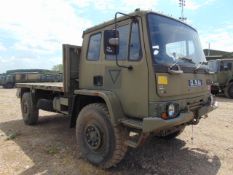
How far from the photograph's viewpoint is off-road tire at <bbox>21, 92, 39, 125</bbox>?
7.62 metres

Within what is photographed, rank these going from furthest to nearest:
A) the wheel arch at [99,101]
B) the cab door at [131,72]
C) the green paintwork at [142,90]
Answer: the wheel arch at [99,101] → the cab door at [131,72] → the green paintwork at [142,90]

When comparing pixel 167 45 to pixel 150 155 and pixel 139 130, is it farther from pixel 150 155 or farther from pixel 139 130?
pixel 150 155

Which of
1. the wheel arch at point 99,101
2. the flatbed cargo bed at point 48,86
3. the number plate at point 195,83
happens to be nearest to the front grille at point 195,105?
the number plate at point 195,83

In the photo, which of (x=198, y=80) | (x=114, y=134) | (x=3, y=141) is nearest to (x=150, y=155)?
(x=114, y=134)

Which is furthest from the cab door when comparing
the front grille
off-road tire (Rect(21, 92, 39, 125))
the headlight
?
off-road tire (Rect(21, 92, 39, 125))

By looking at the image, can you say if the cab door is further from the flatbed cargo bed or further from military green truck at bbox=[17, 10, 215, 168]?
the flatbed cargo bed

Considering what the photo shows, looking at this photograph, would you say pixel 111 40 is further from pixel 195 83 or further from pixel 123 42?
pixel 195 83

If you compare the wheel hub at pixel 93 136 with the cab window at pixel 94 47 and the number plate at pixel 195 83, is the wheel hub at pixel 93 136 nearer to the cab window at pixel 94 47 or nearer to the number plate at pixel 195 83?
the cab window at pixel 94 47

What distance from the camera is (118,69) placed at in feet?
14.4

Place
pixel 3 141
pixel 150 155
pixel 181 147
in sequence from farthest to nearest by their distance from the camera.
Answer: pixel 3 141
pixel 181 147
pixel 150 155

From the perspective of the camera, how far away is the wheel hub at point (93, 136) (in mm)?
4531

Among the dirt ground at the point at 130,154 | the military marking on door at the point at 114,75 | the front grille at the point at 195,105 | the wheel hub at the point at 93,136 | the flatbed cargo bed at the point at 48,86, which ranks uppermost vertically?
the military marking on door at the point at 114,75

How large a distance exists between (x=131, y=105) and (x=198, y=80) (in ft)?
4.50

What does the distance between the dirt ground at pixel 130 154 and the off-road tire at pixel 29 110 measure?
0.38m
